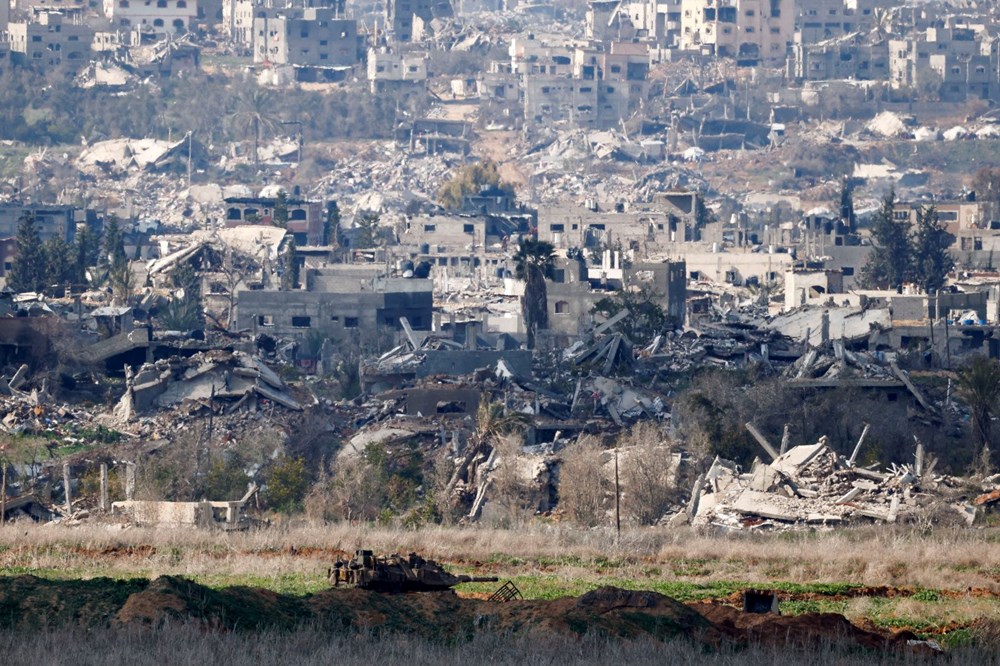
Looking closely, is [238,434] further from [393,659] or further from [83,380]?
[393,659]

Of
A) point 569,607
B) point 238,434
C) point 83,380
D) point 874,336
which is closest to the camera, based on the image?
point 569,607

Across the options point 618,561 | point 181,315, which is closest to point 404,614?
point 618,561

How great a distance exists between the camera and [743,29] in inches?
5851

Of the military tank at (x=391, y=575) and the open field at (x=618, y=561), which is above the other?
the military tank at (x=391, y=575)

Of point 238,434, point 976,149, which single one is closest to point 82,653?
point 238,434

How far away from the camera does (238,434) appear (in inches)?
1832

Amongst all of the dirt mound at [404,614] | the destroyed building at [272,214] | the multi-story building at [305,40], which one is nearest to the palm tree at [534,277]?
the destroyed building at [272,214]

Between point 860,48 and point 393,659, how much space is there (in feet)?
411

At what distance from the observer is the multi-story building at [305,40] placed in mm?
142500

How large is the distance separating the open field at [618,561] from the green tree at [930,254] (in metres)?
46.2

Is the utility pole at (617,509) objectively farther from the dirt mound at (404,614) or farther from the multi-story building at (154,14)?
the multi-story building at (154,14)

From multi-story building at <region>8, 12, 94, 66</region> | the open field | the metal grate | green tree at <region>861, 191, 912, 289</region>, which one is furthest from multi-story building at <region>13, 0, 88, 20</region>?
the metal grate

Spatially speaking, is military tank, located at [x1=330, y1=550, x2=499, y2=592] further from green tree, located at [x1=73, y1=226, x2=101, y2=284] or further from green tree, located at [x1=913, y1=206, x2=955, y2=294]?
green tree, located at [x1=913, y1=206, x2=955, y2=294]

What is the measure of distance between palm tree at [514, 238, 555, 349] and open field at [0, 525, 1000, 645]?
2882cm
